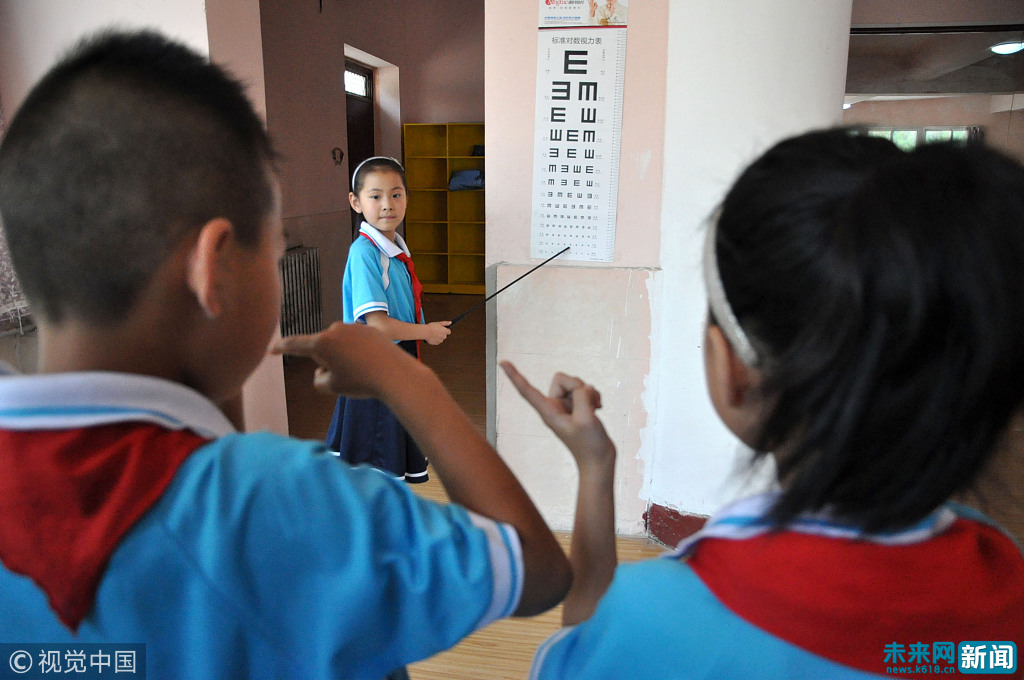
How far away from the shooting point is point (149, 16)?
7.41ft

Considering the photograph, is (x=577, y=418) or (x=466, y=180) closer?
(x=577, y=418)

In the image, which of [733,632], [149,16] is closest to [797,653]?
[733,632]

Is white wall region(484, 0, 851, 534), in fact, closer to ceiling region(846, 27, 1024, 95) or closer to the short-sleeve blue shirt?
the short-sleeve blue shirt

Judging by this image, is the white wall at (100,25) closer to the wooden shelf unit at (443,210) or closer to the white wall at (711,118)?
the white wall at (711,118)

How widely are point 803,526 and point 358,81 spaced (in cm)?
723

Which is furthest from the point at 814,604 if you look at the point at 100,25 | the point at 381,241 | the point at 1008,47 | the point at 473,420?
the point at 1008,47

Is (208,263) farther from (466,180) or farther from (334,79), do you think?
(466,180)

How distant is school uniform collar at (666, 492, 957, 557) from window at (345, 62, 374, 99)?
6.80 meters

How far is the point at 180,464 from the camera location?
46 cm

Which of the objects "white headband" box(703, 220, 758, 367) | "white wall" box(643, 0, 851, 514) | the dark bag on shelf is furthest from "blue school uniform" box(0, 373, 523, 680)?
the dark bag on shelf

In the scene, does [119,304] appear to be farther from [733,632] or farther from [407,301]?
[407,301]

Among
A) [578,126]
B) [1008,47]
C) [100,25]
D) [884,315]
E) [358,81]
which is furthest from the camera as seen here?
[358,81]

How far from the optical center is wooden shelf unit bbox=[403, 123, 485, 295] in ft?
24.1

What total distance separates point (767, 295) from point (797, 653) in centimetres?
25
